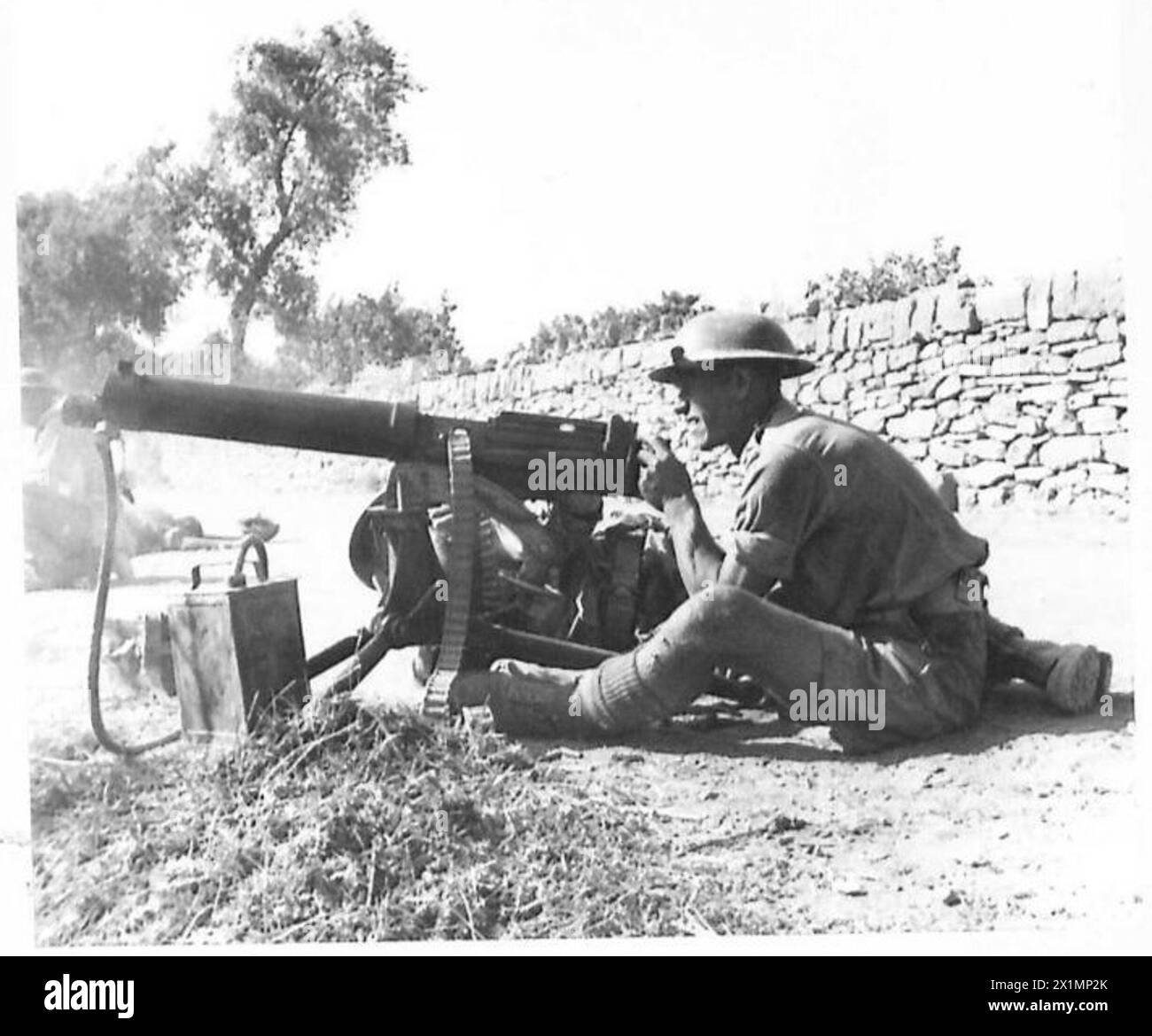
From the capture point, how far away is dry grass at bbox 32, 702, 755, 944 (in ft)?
16.2

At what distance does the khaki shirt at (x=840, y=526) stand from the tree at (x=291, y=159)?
2114 millimetres

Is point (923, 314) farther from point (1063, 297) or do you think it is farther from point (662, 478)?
point (662, 478)

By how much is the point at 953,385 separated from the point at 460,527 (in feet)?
11.5

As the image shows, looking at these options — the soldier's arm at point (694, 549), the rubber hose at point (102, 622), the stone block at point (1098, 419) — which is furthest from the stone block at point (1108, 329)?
the rubber hose at point (102, 622)

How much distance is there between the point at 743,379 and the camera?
5664mm

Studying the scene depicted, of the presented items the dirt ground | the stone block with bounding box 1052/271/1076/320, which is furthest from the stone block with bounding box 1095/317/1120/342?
the dirt ground

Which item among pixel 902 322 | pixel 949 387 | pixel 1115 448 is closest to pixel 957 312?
pixel 902 322

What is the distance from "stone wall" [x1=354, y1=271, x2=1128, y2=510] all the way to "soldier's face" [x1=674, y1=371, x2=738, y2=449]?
181cm

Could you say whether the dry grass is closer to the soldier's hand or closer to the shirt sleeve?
the shirt sleeve

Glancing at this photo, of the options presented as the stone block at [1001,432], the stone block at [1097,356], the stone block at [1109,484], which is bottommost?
the stone block at [1109,484]

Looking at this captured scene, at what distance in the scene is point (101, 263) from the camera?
6.10 metres

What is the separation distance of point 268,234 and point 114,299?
689mm

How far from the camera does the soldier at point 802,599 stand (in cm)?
529

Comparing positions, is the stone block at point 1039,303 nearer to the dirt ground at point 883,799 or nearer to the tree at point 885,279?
the tree at point 885,279
